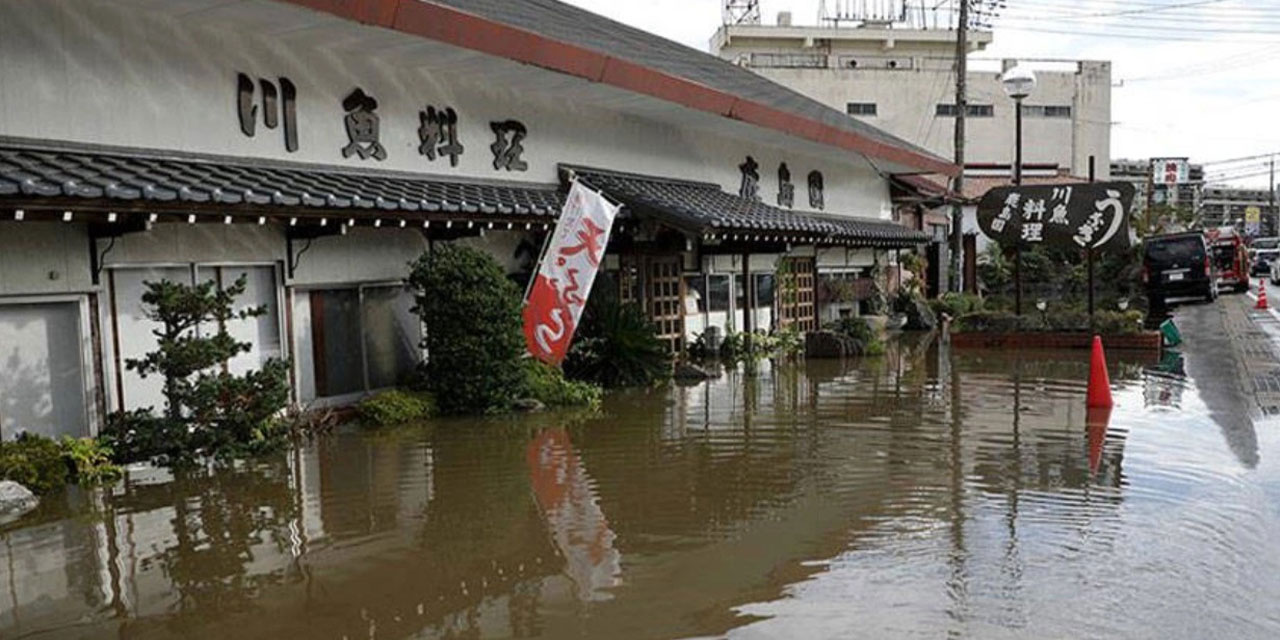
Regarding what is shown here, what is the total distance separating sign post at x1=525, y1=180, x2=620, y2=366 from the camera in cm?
1205

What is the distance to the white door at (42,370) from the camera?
27.9ft

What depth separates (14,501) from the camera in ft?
24.0

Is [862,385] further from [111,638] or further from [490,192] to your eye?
[111,638]

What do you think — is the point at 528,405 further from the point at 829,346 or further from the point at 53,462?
the point at 829,346

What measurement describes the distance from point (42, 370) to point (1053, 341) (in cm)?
1597

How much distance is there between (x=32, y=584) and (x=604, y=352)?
8887mm

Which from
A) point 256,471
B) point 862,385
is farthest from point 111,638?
point 862,385

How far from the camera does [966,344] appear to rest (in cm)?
1905

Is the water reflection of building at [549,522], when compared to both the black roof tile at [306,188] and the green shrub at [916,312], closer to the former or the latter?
the black roof tile at [306,188]

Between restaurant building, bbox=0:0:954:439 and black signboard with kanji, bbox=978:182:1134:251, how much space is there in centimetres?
362

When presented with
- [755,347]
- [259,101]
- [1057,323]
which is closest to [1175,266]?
[1057,323]

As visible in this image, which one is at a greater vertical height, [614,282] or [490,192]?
[490,192]

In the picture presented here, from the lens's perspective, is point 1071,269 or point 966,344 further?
point 1071,269

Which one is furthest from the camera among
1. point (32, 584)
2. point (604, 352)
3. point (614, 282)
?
point (614, 282)
